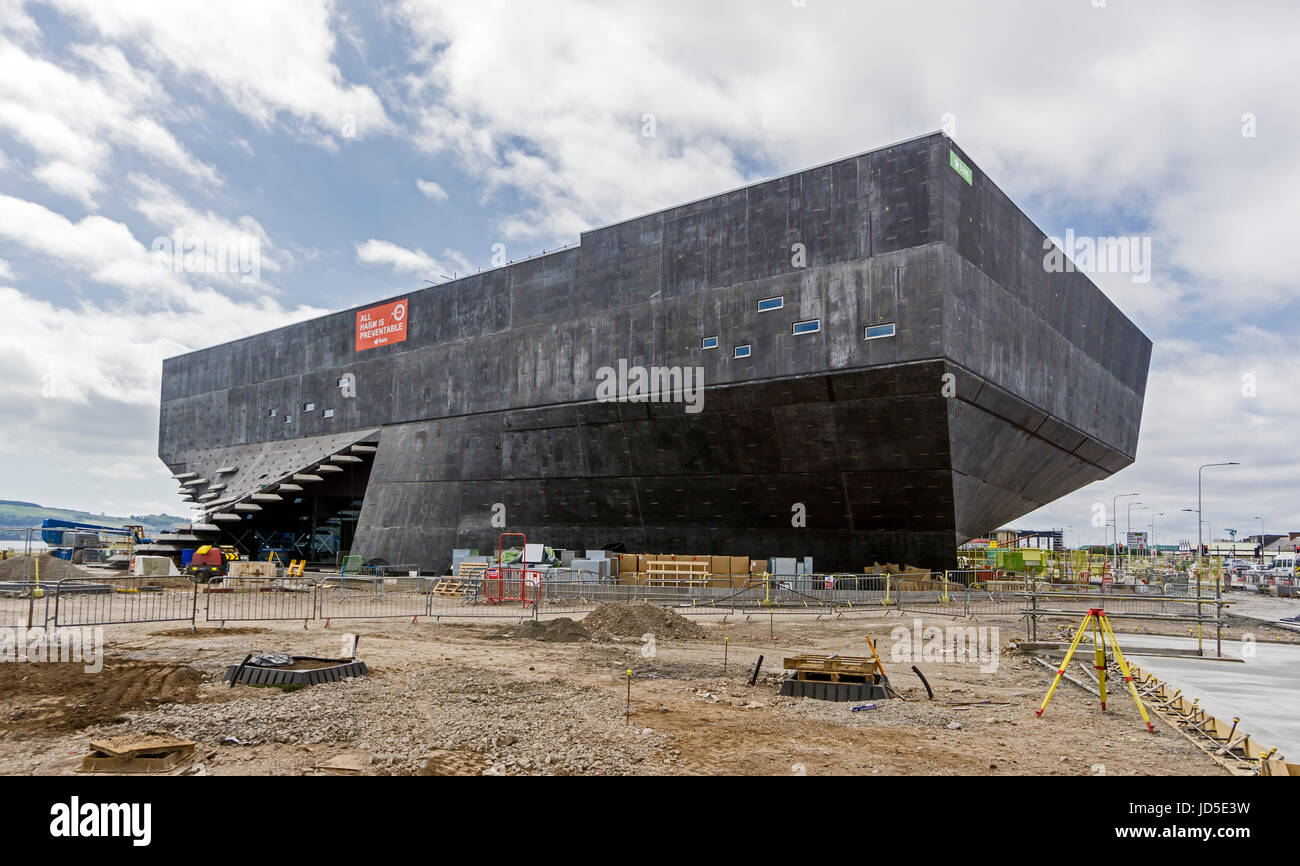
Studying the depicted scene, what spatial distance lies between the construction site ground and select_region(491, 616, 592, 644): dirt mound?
8.32 feet

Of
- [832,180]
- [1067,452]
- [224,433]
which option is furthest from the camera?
[224,433]

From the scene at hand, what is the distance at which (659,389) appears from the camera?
2980 cm

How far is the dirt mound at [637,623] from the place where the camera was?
18391mm

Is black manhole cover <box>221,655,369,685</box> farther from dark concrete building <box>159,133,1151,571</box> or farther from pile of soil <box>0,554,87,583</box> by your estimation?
pile of soil <box>0,554,87,583</box>

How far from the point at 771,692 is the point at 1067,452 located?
30.0 metres

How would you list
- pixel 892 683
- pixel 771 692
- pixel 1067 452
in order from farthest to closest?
pixel 1067 452 → pixel 892 683 → pixel 771 692

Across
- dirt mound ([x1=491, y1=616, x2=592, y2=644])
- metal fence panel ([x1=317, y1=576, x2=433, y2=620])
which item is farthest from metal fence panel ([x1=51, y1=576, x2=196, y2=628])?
dirt mound ([x1=491, y1=616, x2=592, y2=644])

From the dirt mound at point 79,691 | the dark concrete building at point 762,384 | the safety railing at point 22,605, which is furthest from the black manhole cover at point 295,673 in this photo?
the dark concrete building at point 762,384

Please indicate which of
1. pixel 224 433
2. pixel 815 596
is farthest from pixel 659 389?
pixel 224 433

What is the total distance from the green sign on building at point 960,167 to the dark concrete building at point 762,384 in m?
0.14

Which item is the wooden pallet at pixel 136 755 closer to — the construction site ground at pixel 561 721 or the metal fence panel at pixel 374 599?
the construction site ground at pixel 561 721

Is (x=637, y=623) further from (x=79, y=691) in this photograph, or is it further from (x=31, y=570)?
(x=31, y=570)

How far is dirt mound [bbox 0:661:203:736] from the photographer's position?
343 inches
